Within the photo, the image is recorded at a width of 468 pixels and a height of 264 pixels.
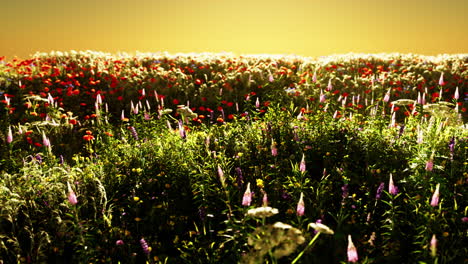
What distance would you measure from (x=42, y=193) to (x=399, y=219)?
12.3 ft

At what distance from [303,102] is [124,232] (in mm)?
6700

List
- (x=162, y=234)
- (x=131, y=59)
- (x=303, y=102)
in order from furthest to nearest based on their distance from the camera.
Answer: (x=131, y=59) → (x=303, y=102) → (x=162, y=234)

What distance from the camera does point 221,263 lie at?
3.54 meters

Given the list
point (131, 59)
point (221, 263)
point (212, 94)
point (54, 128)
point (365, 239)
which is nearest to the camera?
point (221, 263)

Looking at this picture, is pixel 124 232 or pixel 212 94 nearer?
pixel 124 232

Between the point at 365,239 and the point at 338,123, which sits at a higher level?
the point at 338,123

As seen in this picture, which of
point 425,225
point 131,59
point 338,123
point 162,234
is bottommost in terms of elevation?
point 162,234

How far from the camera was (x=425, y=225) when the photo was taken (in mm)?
3584

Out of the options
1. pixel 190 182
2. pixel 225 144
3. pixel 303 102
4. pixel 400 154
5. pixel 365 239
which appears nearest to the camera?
pixel 365 239

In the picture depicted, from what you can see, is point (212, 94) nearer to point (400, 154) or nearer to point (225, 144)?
point (225, 144)

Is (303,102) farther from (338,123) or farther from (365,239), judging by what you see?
(365,239)

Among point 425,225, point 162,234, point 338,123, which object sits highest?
point 338,123

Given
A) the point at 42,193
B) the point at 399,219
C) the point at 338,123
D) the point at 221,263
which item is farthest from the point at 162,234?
the point at 338,123

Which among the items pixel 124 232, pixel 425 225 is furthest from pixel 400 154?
pixel 124 232
